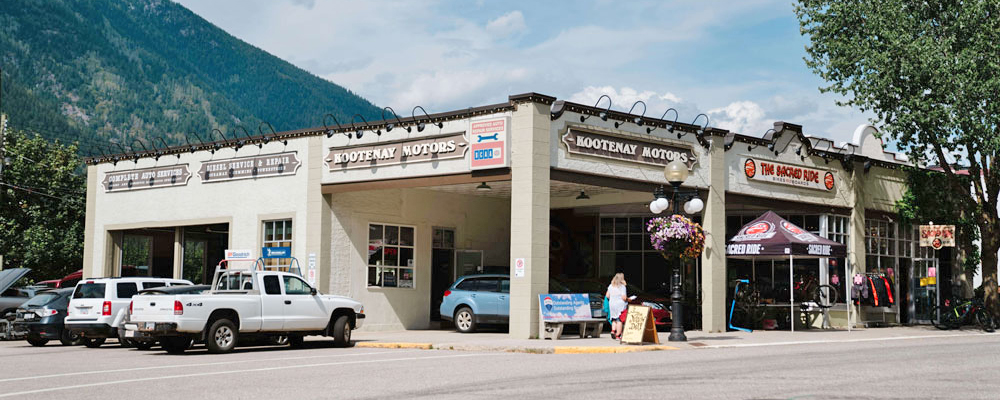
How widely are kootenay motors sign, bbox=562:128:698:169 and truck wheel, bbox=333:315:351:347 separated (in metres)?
6.51

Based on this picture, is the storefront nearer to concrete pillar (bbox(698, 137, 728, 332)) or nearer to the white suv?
concrete pillar (bbox(698, 137, 728, 332))

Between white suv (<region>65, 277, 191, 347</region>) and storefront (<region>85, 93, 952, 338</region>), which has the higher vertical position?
storefront (<region>85, 93, 952, 338</region>)

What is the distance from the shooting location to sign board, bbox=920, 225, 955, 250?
2944cm

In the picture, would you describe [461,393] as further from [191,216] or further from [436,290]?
[191,216]

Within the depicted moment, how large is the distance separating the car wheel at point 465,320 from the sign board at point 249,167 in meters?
6.14

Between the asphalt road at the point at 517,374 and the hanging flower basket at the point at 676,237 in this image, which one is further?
the hanging flower basket at the point at 676,237

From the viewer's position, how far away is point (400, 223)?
26.2 meters

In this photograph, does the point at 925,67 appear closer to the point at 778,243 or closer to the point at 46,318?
the point at 778,243

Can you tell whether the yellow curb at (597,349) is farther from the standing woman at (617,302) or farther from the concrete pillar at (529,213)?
the concrete pillar at (529,213)

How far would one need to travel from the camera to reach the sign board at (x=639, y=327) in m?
19.0

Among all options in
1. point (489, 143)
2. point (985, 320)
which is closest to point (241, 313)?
point (489, 143)

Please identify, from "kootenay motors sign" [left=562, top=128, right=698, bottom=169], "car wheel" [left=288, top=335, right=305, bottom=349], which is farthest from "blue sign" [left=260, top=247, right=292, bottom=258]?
"kootenay motors sign" [left=562, top=128, right=698, bottom=169]

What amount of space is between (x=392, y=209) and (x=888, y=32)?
14.5 m

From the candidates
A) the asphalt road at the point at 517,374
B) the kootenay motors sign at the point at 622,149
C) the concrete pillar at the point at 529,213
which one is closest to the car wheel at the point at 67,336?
the asphalt road at the point at 517,374
